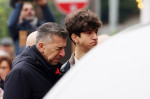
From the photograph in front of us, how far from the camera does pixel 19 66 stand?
10.5 feet

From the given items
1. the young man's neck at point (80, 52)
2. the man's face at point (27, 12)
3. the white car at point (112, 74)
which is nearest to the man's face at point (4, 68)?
the man's face at point (27, 12)

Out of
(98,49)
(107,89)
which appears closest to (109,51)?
(98,49)

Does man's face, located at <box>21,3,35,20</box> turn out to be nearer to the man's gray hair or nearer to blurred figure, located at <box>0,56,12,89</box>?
blurred figure, located at <box>0,56,12,89</box>

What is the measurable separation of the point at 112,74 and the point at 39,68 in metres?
0.92

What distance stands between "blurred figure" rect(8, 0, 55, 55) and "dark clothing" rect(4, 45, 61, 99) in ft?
12.8

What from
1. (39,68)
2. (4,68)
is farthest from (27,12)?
(39,68)

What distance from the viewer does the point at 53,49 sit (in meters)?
3.36

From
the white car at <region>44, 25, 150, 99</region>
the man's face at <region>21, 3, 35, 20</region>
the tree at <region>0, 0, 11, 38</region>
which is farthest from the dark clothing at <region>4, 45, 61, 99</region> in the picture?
the tree at <region>0, 0, 11, 38</region>

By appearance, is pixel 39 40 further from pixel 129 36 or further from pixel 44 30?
pixel 129 36

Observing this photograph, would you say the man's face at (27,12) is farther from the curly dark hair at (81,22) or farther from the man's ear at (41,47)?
the man's ear at (41,47)

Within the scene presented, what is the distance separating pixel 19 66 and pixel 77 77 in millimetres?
833

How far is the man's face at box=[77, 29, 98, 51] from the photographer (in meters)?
3.64

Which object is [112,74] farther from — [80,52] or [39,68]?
[80,52]

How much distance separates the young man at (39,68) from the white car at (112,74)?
699mm
